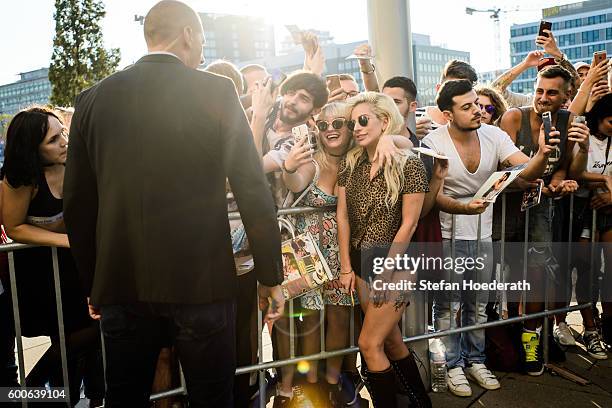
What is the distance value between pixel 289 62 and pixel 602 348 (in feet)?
349

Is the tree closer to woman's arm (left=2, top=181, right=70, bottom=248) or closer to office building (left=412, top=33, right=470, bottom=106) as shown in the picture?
woman's arm (left=2, top=181, right=70, bottom=248)

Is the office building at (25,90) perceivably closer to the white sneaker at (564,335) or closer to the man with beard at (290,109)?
the man with beard at (290,109)

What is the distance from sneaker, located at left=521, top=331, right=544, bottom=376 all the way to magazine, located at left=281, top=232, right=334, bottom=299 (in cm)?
186

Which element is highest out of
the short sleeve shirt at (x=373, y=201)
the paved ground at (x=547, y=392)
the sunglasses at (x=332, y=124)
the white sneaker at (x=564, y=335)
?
the sunglasses at (x=332, y=124)

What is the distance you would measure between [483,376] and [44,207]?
307 centimetres

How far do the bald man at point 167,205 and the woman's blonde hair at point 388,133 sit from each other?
1.12m

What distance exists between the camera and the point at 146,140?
6.23 ft

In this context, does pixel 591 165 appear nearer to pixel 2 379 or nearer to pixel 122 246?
pixel 122 246

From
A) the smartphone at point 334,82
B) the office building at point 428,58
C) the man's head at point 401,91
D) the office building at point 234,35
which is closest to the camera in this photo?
the man's head at point 401,91

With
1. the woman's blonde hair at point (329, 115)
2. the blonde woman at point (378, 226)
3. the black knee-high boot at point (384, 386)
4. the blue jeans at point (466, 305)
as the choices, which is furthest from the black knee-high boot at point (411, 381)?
the woman's blonde hair at point (329, 115)

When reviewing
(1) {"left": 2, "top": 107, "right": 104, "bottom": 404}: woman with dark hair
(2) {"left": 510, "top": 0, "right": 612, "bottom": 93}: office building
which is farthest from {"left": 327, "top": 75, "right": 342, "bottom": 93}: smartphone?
(2) {"left": 510, "top": 0, "right": 612, "bottom": 93}: office building

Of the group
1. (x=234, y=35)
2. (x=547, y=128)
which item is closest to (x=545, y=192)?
(x=547, y=128)

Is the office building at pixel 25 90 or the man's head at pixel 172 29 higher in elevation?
the office building at pixel 25 90

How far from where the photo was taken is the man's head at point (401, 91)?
12.6 ft
